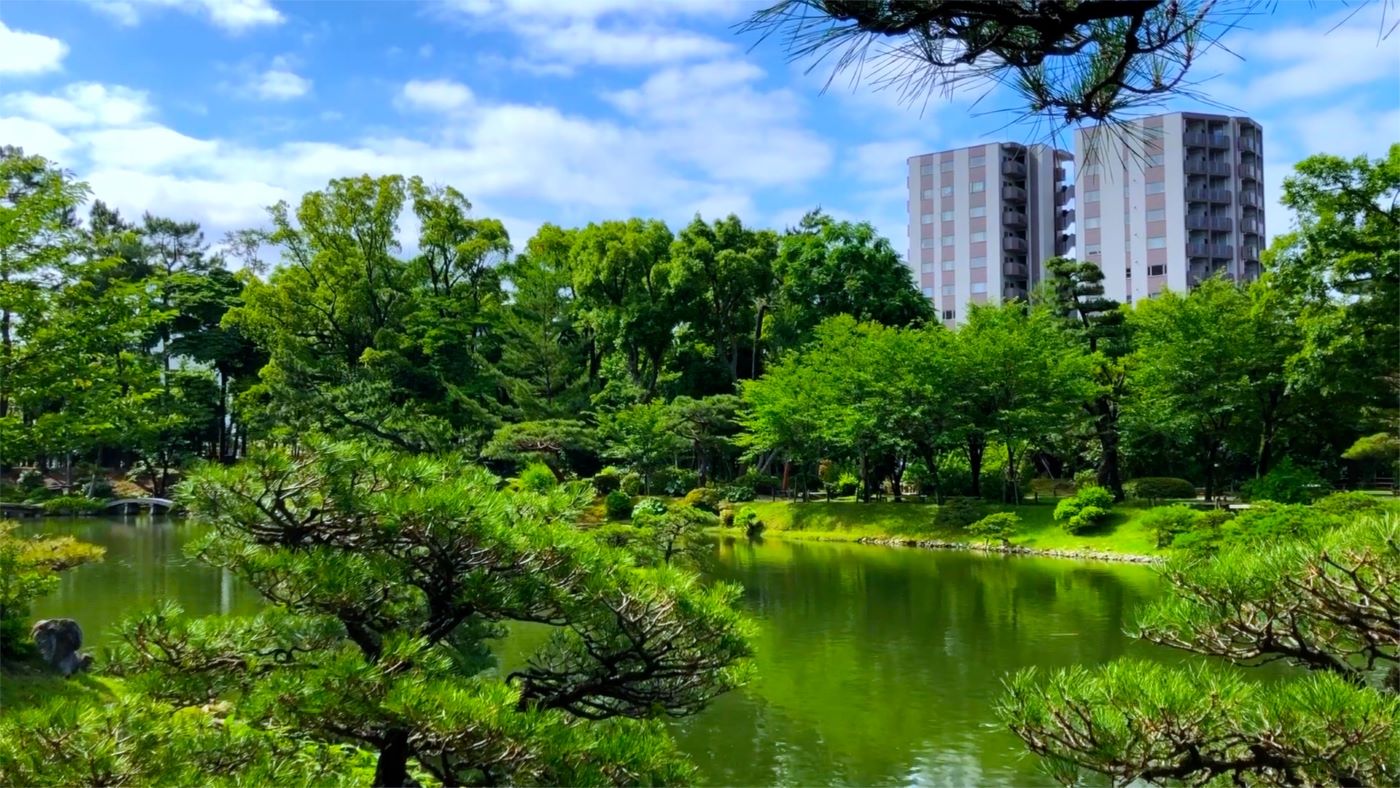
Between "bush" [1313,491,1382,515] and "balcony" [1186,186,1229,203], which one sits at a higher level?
"balcony" [1186,186,1229,203]

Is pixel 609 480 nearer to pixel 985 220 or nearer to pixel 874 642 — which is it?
Answer: pixel 874 642

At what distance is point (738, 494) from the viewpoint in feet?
79.5

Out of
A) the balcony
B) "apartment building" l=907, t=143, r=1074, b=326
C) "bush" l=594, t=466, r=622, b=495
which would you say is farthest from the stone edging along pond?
the balcony

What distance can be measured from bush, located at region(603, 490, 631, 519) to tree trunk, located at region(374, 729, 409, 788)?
60.5 ft

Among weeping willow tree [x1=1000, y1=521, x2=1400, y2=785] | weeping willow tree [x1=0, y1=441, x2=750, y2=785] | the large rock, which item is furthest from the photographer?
the large rock

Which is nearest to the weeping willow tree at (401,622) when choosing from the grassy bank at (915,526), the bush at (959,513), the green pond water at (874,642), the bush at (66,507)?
the green pond water at (874,642)

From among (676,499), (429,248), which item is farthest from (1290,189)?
(429,248)

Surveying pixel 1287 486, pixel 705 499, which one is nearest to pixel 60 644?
pixel 705 499

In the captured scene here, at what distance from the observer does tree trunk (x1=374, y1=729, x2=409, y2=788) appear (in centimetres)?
290

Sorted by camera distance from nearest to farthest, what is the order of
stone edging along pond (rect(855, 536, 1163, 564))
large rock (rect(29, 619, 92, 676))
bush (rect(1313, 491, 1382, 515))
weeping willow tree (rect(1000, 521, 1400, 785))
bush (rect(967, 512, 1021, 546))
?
weeping willow tree (rect(1000, 521, 1400, 785))
large rock (rect(29, 619, 92, 676))
bush (rect(1313, 491, 1382, 515))
stone edging along pond (rect(855, 536, 1163, 564))
bush (rect(967, 512, 1021, 546))

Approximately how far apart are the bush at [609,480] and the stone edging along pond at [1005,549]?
7.31 meters

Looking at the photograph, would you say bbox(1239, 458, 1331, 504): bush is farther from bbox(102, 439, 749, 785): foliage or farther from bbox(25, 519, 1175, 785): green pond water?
bbox(102, 439, 749, 785): foliage

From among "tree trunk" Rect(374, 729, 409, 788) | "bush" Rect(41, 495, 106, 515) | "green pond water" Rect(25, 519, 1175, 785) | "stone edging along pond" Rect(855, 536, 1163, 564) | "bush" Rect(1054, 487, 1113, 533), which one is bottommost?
"stone edging along pond" Rect(855, 536, 1163, 564)

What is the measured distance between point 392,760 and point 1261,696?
2.62 metres
